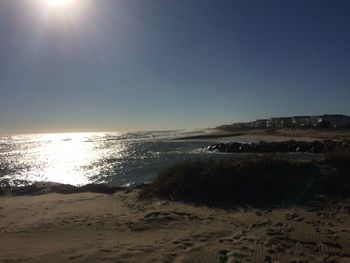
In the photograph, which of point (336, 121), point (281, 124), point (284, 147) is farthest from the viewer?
point (281, 124)

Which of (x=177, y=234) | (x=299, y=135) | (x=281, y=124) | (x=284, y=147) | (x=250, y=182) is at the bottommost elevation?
(x=177, y=234)

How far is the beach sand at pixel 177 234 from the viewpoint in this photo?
26.2 feet

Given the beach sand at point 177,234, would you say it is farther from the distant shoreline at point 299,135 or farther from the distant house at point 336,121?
the distant house at point 336,121

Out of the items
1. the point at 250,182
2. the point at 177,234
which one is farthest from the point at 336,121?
the point at 177,234

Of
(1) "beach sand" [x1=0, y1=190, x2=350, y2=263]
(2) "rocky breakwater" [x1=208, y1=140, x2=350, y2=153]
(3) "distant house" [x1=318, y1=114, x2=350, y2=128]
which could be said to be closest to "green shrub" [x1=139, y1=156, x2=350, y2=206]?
(1) "beach sand" [x1=0, y1=190, x2=350, y2=263]

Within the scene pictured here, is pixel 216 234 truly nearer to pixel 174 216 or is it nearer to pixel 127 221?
pixel 174 216

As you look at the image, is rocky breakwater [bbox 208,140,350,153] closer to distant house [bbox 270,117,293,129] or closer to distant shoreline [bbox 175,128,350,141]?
distant shoreline [bbox 175,128,350,141]

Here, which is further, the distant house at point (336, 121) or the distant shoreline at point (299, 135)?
the distant house at point (336, 121)

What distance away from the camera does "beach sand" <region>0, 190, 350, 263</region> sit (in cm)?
800

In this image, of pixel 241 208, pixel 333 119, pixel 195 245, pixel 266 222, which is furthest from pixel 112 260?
pixel 333 119

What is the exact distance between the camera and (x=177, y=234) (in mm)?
9375

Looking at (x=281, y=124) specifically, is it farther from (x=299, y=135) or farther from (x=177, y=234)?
(x=177, y=234)

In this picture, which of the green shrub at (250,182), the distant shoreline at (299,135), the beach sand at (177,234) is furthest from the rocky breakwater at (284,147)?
the beach sand at (177,234)

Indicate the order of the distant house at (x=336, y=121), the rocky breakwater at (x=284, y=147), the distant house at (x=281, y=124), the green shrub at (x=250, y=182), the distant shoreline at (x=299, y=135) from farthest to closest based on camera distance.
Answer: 1. the distant house at (x=281, y=124)
2. the distant house at (x=336, y=121)
3. the distant shoreline at (x=299, y=135)
4. the rocky breakwater at (x=284, y=147)
5. the green shrub at (x=250, y=182)
